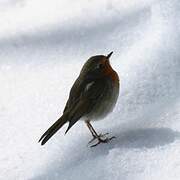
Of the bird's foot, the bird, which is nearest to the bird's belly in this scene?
the bird

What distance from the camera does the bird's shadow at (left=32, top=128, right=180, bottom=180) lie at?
13.0 ft

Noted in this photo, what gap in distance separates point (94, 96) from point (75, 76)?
2.34 feet

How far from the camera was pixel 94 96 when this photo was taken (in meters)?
4.32

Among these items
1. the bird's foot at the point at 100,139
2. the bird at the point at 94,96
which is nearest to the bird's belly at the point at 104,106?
the bird at the point at 94,96

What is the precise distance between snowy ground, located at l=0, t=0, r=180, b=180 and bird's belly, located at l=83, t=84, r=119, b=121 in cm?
15

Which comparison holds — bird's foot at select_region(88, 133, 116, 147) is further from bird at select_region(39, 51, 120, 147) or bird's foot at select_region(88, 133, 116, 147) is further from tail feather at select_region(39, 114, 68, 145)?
tail feather at select_region(39, 114, 68, 145)

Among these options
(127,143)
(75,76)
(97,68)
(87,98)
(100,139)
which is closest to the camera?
(127,143)

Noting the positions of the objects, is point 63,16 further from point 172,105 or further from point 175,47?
point 172,105

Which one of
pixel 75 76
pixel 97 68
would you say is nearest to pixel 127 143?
pixel 97 68

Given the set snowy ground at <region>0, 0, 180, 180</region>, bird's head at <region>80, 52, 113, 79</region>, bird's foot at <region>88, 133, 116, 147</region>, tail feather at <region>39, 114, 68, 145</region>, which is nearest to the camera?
snowy ground at <region>0, 0, 180, 180</region>

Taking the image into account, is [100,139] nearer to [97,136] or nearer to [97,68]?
[97,136]

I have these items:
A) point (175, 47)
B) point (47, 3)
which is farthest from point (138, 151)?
point (47, 3)

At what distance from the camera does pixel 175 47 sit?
4883mm

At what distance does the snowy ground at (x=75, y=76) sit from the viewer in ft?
12.8
